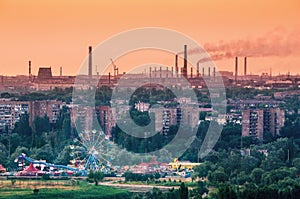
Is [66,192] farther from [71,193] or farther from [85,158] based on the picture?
[85,158]

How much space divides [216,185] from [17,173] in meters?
3.44

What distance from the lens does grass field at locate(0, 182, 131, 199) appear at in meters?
17.9

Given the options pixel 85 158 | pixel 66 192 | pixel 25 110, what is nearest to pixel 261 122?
pixel 25 110

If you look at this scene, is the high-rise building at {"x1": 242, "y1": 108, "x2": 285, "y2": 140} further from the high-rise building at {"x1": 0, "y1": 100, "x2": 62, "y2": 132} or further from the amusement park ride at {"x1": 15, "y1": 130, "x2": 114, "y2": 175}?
the high-rise building at {"x1": 0, "y1": 100, "x2": 62, "y2": 132}

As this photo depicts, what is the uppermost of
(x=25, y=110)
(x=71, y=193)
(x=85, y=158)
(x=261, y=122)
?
(x=25, y=110)

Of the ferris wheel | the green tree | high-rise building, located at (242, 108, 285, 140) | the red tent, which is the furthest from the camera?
high-rise building, located at (242, 108, 285, 140)

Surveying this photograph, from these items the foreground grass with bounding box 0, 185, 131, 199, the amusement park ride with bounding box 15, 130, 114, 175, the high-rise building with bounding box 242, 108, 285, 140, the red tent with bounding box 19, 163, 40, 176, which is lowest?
the foreground grass with bounding box 0, 185, 131, 199

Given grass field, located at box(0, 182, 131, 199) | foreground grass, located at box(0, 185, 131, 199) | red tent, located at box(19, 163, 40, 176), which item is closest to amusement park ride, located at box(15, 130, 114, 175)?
red tent, located at box(19, 163, 40, 176)

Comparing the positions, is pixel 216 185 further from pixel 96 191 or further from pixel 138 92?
pixel 138 92

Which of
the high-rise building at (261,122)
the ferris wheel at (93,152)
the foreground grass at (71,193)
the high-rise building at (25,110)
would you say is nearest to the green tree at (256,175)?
the foreground grass at (71,193)

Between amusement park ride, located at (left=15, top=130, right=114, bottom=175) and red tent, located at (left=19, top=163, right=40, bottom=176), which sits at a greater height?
amusement park ride, located at (left=15, top=130, right=114, bottom=175)

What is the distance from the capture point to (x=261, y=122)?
25953 mm

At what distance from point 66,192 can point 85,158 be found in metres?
3.74

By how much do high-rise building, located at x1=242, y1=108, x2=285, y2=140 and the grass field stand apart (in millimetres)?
6105
